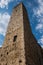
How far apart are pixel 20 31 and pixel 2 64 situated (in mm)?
3732

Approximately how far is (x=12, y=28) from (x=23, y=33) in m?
2.20

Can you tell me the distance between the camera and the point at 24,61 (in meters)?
11.8

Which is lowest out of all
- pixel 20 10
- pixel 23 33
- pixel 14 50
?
pixel 14 50

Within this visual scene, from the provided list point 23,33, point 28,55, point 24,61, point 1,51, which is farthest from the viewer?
point 1,51

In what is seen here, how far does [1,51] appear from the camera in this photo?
1498cm

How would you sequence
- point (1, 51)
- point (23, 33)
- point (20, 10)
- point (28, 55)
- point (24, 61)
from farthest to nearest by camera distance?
point (20, 10) → point (1, 51) → point (23, 33) → point (28, 55) → point (24, 61)

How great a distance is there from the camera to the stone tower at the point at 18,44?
491 inches

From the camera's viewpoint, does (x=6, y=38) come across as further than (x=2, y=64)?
Yes

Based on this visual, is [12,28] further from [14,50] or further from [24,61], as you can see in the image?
[24,61]

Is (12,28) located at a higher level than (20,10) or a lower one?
lower

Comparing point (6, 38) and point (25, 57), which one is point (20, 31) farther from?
point (25, 57)

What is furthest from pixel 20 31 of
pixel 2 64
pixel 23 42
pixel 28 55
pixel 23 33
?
pixel 2 64

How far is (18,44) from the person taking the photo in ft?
43.4

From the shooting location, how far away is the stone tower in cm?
1246
